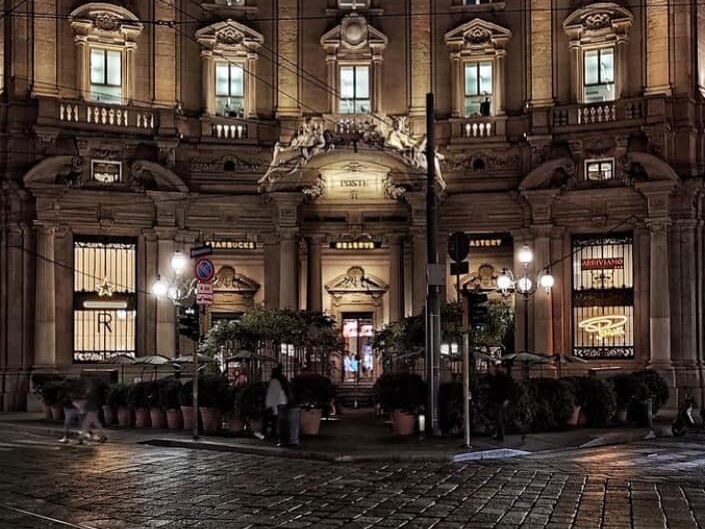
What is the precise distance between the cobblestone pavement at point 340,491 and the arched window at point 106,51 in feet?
61.0

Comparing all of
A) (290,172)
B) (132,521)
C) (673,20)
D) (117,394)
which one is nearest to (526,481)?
(132,521)

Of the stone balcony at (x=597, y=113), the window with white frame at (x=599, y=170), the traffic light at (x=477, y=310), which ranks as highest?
the stone balcony at (x=597, y=113)

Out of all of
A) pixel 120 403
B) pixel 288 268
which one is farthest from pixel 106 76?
A: pixel 120 403

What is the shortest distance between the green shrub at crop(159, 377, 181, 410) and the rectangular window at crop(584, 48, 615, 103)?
19218 millimetres

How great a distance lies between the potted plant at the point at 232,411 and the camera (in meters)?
26.2

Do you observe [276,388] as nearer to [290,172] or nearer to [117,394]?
[117,394]

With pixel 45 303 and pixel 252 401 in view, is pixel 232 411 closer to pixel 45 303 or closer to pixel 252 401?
pixel 252 401

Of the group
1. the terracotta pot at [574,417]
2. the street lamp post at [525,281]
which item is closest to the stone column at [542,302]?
the street lamp post at [525,281]

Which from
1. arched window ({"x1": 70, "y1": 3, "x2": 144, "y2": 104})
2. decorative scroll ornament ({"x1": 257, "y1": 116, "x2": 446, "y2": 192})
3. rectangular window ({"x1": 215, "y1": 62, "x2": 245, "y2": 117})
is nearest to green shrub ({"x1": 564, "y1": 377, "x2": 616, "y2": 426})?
decorative scroll ornament ({"x1": 257, "y1": 116, "x2": 446, "y2": 192})

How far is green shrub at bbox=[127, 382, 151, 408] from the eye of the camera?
1126 inches

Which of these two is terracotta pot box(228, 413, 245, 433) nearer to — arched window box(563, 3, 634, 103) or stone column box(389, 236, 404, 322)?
stone column box(389, 236, 404, 322)

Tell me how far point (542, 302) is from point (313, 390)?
13.4 metres

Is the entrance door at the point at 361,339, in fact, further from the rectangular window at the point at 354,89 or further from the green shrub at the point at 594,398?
the green shrub at the point at 594,398

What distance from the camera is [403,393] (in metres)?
25.9
